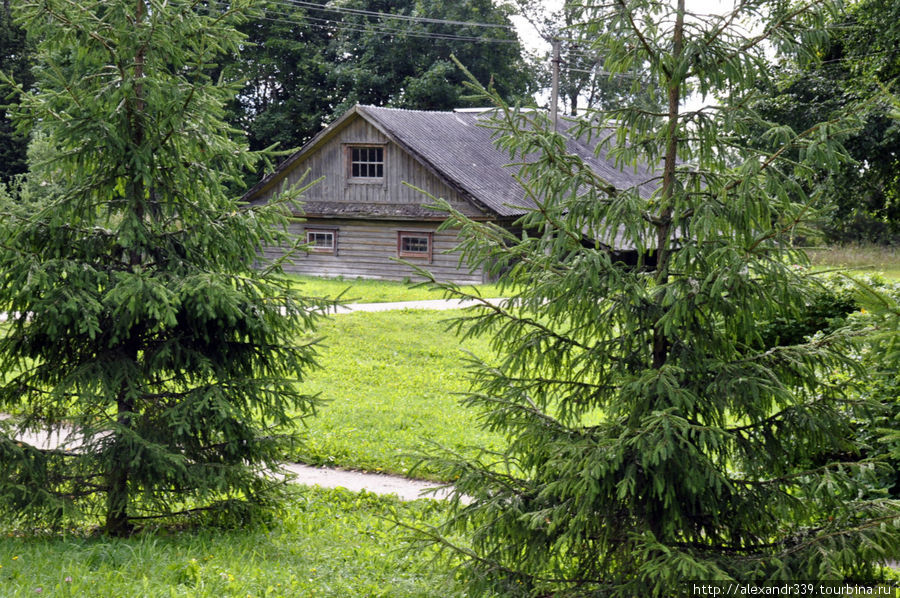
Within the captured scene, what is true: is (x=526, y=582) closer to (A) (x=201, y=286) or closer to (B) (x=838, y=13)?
(A) (x=201, y=286)

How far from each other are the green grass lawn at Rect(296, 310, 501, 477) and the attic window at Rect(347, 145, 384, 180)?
10.8 m

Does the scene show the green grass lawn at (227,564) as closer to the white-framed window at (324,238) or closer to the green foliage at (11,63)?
the white-framed window at (324,238)

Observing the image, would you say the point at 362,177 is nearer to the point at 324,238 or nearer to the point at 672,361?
the point at 324,238

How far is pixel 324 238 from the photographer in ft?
97.1

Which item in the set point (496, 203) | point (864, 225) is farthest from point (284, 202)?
point (864, 225)

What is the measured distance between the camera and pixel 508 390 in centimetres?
491

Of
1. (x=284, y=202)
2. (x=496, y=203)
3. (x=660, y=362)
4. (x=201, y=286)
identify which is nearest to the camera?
(x=660, y=362)

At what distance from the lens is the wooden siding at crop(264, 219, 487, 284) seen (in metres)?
27.2

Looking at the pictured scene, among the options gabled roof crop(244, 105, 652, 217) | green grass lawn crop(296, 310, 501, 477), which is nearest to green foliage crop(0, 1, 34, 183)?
gabled roof crop(244, 105, 652, 217)

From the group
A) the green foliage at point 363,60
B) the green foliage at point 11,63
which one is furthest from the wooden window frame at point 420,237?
the green foliage at point 11,63

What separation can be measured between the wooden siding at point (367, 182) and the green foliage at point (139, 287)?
20.2m

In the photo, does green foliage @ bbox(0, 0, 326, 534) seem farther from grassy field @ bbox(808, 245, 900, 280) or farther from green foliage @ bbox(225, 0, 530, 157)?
green foliage @ bbox(225, 0, 530, 157)

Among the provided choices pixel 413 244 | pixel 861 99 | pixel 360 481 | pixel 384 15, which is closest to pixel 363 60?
pixel 384 15

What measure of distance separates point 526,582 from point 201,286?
284cm
